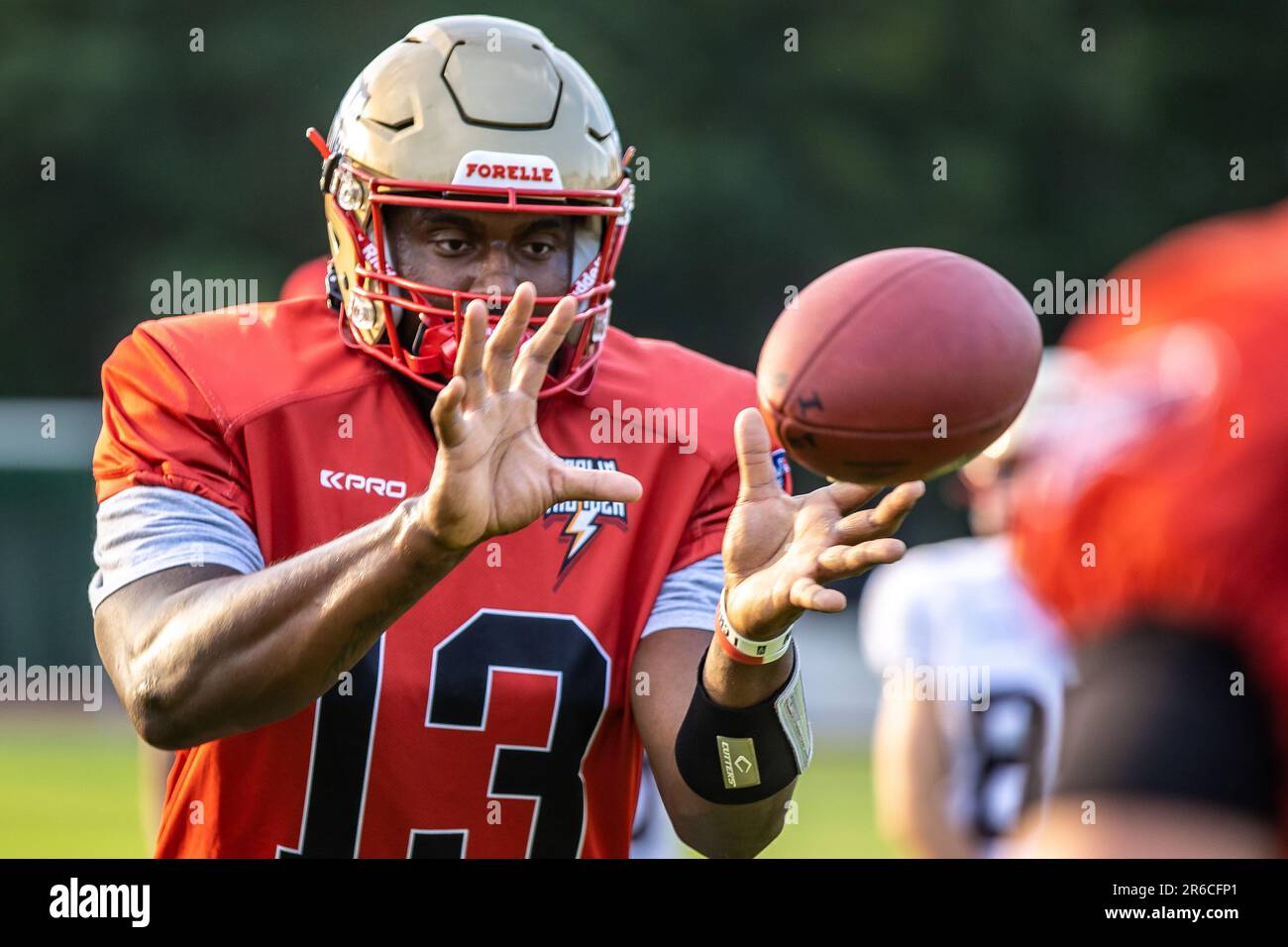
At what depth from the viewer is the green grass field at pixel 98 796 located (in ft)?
24.8

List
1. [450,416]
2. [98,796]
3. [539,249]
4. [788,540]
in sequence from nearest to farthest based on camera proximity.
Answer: [450,416] → [788,540] → [539,249] → [98,796]

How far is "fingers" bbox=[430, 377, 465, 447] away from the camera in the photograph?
2.38m

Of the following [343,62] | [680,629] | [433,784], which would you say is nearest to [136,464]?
[433,784]

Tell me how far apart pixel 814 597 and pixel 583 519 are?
2.03ft

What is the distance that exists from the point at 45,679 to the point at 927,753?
22.6ft

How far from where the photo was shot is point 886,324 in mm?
2611

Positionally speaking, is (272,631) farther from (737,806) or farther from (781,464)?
(781,464)

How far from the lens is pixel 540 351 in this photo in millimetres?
2568

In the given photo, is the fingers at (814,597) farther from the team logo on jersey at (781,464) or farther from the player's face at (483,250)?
the player's face at (483,250)

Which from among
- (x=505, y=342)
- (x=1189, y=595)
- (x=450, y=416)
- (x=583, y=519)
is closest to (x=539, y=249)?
(x=583, y=519)

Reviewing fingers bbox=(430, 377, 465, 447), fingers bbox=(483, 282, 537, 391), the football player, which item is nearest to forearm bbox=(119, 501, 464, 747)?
the football player

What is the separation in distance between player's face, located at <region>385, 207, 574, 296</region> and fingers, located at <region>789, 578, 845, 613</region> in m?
0.71

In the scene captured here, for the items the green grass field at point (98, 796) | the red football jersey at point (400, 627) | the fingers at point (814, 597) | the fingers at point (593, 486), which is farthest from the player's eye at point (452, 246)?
the green grass field at point (98, 796)

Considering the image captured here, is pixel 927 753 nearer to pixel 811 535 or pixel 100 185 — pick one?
pixel 811 535
